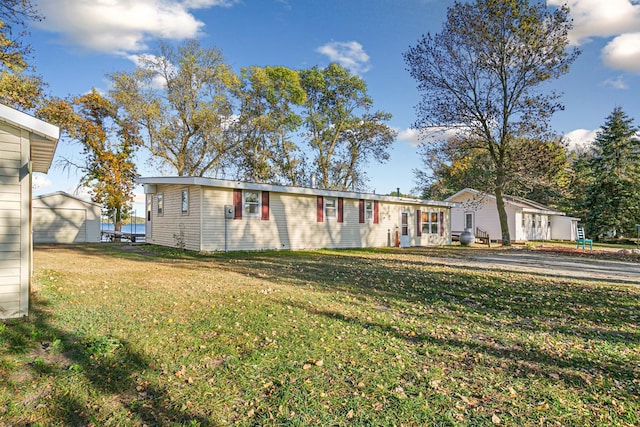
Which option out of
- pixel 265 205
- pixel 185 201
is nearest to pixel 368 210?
pixel 265 205

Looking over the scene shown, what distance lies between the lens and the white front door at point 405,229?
2133 cm

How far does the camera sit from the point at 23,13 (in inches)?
404

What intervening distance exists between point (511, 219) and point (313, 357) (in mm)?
28840

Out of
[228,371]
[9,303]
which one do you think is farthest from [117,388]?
[9,303]

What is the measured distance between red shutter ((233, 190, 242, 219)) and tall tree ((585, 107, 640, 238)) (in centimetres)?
3311

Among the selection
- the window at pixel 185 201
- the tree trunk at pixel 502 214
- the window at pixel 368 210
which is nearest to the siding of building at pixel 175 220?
the window at pixel 185 201

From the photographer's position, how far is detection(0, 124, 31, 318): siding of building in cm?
481

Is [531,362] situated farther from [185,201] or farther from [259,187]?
[185,201]

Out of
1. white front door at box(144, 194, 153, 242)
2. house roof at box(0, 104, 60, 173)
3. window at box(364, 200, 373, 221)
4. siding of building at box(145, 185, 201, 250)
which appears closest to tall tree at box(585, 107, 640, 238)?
window at box(364, 200, 373, 221)

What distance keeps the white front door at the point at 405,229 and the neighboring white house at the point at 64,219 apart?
1757 cm

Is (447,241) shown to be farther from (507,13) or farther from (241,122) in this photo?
(241,122)

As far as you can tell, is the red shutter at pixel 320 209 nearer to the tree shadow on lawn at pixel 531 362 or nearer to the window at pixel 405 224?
the window at pixel 405 224

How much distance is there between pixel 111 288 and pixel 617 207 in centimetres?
3901

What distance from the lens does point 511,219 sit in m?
28.5
